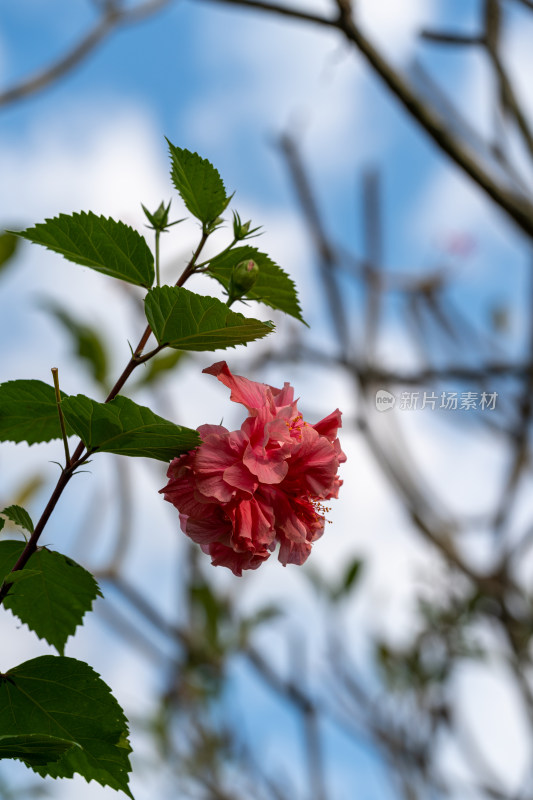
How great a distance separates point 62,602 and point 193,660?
7.34 feet

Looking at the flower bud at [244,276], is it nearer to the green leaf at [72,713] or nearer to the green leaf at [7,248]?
the green leaf at [72,713]

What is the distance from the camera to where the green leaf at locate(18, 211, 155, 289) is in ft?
2.42

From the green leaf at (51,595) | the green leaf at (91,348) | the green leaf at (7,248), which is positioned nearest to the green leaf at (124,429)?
the green leaf at (51,595)

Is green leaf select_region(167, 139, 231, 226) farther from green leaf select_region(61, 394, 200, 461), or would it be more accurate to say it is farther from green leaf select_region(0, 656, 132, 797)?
green leaf select_region(0, 656, 132, 797)

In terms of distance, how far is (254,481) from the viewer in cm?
70

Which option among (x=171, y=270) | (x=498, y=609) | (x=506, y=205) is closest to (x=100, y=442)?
(x=506, y=205)

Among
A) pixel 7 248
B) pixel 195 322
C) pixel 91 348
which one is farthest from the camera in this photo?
pixel 91 348

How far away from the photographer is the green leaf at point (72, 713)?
2.15 feet

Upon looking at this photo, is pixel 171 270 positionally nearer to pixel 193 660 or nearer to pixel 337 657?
pixel 193 660

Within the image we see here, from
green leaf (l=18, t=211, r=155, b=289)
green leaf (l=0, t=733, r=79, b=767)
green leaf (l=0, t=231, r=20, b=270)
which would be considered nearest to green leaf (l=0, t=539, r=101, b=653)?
green leaf (l=0, t=733, r=79, b=767)

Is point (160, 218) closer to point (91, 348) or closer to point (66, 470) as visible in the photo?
point (66, 470)

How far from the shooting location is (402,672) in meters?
3.11

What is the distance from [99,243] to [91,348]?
1425 millimetres

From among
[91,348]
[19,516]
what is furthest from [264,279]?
[91,348]
